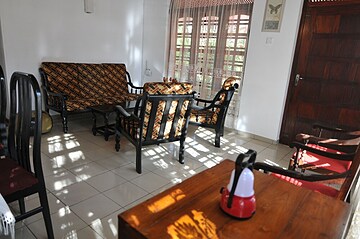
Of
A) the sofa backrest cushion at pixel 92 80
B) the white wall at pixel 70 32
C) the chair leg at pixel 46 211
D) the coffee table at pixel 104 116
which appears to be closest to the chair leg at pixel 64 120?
the coffee table at pixel 104 116

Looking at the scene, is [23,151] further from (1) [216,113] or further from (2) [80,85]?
(2) [80,85]

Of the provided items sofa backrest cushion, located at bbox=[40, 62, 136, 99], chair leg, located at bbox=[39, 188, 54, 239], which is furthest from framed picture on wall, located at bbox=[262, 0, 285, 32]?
chair leg, located at bbox=[39, 188, 54, 239]

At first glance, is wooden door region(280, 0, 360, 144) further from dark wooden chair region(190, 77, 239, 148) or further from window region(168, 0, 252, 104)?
dark wooden chair region(190, 77, 239, 148)

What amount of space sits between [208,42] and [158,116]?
2.17 meters

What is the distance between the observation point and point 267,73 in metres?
3.55

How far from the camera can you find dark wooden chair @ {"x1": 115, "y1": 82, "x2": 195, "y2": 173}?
232 centimetres

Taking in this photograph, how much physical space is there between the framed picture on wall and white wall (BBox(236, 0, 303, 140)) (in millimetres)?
52

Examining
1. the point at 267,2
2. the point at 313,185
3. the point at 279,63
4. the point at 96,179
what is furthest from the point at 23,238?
the point at 267,2

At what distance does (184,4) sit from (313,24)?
2.15 m

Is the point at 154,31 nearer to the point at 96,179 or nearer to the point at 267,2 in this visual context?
the point at 267,2

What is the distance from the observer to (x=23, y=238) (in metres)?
1.57

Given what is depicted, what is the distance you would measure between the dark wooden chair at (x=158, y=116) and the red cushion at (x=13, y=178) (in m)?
1.11

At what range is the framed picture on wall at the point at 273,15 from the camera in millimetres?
3299

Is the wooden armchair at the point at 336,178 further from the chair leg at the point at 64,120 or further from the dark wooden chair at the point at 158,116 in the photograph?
the chair leg at the point at 64,120
